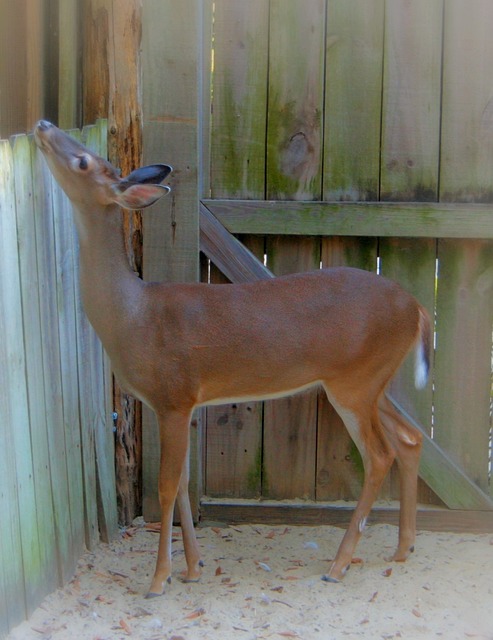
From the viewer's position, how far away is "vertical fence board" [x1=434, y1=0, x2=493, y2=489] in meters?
5.05

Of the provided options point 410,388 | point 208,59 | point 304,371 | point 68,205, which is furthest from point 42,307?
point 410,388

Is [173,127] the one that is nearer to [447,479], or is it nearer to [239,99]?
[239,99]

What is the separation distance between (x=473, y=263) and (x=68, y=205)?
220 cm

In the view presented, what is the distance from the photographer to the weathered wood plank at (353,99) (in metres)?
5.03

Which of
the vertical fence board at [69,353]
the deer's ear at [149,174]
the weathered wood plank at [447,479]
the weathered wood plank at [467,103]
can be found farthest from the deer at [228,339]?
the weathered wood plank at [467,103]

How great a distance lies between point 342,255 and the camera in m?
5.18

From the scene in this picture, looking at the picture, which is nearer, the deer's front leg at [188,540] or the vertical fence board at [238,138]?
the deer's front leg at [188,540]

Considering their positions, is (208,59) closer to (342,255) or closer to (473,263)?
(342,255)

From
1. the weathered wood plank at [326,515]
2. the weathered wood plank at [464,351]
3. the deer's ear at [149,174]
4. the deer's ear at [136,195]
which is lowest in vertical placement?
the weathered wood plank at [326,515]

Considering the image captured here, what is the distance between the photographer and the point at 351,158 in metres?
5.12

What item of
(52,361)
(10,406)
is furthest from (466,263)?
(10,406)

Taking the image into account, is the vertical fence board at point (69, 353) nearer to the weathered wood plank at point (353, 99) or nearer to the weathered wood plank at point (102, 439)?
the weathered wood plank at point (102, 439)

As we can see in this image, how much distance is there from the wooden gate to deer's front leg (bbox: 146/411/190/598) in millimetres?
782

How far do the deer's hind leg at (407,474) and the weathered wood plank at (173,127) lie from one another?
1386mm
